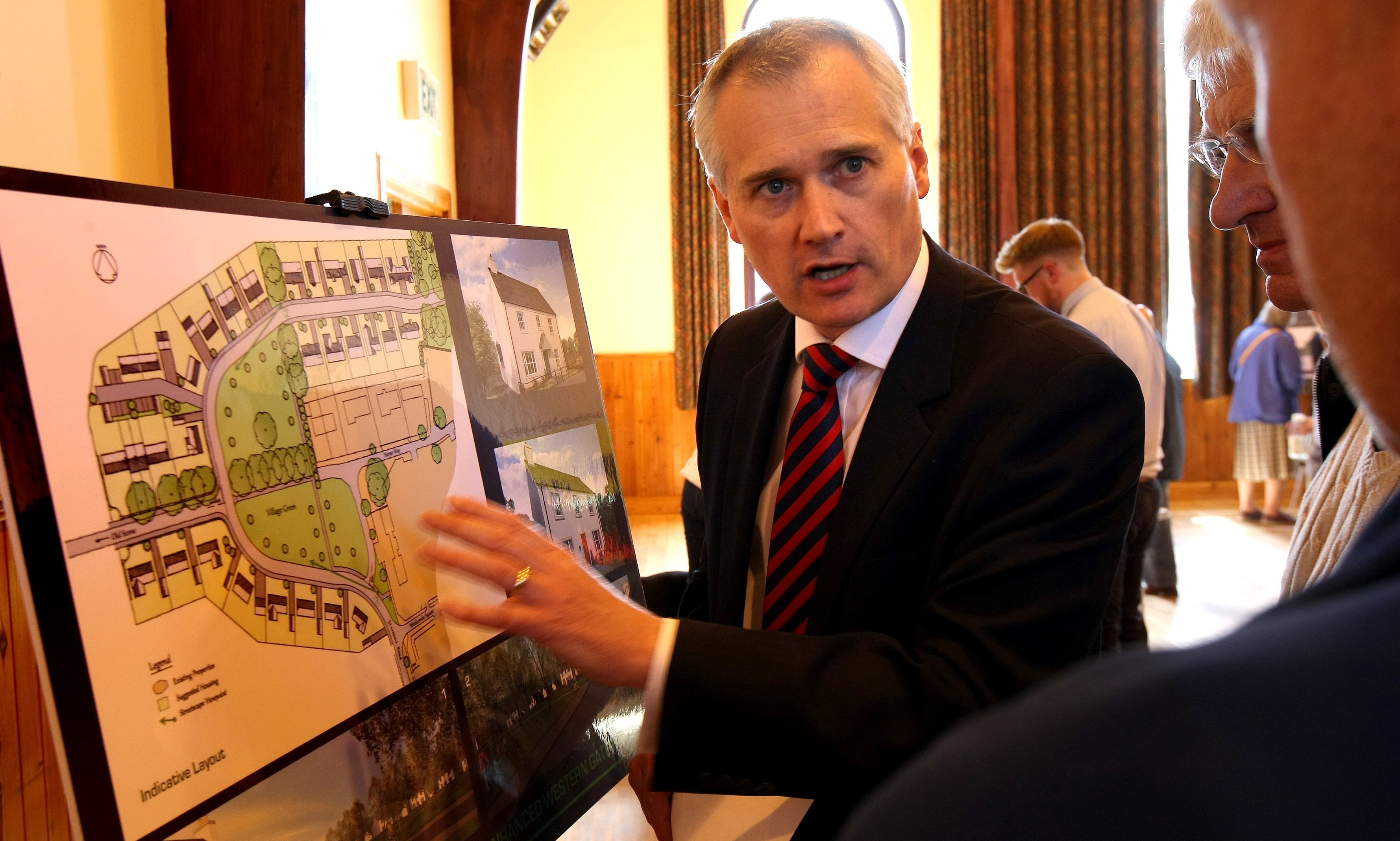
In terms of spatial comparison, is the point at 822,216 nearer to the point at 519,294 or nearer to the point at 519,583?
the point at 519,294

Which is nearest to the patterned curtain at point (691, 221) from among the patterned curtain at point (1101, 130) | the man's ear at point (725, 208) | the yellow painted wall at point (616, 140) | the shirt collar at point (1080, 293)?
the yellow painted wall at point (616, 140)

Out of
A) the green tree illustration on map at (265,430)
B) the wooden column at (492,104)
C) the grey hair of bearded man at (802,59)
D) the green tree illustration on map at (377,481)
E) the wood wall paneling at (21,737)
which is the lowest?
the wood wall paneling at (21,737)

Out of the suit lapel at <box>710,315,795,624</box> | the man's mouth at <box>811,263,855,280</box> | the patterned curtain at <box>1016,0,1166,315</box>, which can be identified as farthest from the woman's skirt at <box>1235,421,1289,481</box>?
the man's mouth at <box>811,263,855,280</box>

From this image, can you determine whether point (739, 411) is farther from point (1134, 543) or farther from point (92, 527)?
point (1134, 543)

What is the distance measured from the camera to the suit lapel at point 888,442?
1.19 meters

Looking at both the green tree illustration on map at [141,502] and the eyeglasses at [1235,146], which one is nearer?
the green tree illustration on map at [141,502]

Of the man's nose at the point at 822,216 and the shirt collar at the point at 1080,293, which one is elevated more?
the man's nose at the point at 822,216

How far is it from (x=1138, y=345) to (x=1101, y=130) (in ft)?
15.8

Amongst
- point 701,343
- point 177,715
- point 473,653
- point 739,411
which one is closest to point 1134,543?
point 739,411

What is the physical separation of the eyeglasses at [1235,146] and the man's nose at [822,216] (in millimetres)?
504

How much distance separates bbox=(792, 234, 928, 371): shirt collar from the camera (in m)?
1.33

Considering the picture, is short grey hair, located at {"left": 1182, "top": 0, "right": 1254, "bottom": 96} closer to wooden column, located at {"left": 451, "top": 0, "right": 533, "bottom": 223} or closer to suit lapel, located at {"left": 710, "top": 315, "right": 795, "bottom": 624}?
suit lapel, located at {"left": 710, "top": 315, "right": 795, "bottom": 624}

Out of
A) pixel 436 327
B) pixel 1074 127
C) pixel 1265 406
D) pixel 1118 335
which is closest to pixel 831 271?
pixel 436 327

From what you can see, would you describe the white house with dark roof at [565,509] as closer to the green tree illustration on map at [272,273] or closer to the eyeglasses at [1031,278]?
the green tree illustration on map at [272,273]
